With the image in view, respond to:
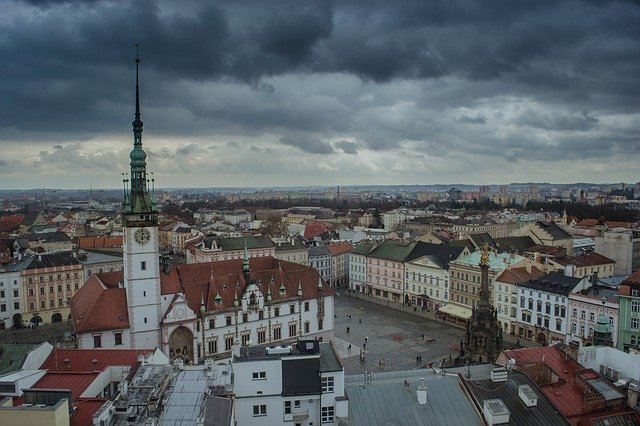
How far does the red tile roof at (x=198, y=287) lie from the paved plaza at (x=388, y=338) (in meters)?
8.23

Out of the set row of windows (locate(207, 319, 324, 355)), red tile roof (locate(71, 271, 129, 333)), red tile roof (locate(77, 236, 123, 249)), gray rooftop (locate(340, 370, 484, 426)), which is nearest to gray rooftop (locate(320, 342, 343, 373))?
gray rooftop (locate(340, 370, 484, 426))

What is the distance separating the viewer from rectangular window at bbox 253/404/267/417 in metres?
32.4

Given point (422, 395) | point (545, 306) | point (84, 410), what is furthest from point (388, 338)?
point (84, 410)

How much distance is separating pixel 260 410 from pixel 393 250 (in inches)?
2861

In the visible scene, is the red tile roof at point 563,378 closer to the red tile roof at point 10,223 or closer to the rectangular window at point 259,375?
the rectangular window at point 259,375

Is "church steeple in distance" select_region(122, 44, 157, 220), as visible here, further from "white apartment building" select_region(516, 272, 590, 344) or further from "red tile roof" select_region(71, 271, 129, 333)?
"white apartment building" select_region(516, 272, 590, 344)

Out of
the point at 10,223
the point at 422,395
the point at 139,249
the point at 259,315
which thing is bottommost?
the point at 259,315

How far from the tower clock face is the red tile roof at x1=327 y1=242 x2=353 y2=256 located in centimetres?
6472

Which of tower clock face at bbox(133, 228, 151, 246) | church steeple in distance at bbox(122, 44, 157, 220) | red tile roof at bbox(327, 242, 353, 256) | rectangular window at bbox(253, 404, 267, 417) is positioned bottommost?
red tile roof at bbox(327, 242, 353, 256)

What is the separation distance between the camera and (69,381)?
32.0 meters

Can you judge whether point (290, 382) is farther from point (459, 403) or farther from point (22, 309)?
point (22, 309)

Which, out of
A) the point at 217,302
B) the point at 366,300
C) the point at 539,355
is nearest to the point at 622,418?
the point at 539,355

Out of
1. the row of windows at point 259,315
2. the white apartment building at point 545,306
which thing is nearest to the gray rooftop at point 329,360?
the row of windows at point 259,315

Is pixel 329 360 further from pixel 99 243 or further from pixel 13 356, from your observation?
pixel 99 243
